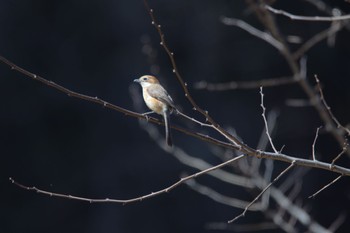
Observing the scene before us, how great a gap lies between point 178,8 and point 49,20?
183 centimetres

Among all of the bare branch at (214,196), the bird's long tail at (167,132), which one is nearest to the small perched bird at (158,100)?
the bird's long tail at (167,132)

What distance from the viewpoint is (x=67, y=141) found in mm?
8742

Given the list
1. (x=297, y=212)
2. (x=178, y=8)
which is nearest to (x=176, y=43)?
(x=178, y=8)

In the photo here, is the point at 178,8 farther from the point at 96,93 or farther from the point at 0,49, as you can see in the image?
the point at 0,49

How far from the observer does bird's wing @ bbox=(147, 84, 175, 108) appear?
15.8ft

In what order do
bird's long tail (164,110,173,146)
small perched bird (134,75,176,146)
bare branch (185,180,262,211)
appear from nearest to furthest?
bird's long tail (164,110,173,146), small perched bird (134,75,176,146), bare branch (185,180,262,211)

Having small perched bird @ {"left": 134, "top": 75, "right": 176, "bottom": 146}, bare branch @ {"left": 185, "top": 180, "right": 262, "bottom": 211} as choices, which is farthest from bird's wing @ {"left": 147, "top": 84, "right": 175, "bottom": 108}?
bare branch @ {"left": 185, "top": 180, "right": 262, "bottom": 211}

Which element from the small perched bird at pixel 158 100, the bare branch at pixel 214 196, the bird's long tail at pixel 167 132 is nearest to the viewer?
the bird's long tail at pixel 167 132

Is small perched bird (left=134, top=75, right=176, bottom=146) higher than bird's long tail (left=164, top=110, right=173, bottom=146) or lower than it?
higher

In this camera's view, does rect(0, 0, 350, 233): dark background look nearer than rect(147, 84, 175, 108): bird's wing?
No

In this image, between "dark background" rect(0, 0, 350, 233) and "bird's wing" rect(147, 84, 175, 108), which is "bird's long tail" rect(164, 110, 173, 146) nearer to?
"bird's wing" rect(147, 84, 175, 108)

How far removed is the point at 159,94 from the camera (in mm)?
4930

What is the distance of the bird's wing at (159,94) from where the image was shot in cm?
482

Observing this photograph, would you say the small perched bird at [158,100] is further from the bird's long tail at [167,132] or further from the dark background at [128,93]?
the dark background at [128,93]
